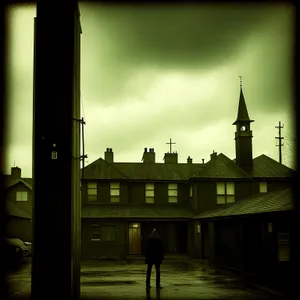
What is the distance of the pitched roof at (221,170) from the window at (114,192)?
251 inches

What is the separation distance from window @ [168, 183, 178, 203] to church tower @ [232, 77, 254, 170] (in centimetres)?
571

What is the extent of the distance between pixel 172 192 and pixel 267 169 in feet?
27.2

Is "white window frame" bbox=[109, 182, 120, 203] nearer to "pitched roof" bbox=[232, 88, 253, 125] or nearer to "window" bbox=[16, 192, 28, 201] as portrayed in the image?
"pitched roof" bbox=[232, 88, 253, 125]

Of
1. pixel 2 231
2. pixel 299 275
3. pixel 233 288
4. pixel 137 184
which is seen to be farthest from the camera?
pixel 137 184

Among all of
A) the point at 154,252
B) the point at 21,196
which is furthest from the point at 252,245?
the point at 21,196

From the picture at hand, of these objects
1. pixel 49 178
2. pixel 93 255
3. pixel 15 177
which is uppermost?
pixel 15 177

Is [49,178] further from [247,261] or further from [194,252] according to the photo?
[194,252]

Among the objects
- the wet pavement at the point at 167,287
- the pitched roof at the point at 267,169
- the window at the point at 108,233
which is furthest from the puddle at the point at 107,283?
the pitched roof at the point at 267,169

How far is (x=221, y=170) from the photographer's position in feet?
132

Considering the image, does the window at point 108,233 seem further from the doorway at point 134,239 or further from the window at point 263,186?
the window at point 263,186

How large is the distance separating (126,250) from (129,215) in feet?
8.76

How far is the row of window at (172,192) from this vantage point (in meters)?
39.9

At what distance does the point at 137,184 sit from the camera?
42281 mm

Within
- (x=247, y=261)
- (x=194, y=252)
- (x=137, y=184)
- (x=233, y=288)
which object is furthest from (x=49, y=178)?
(x=137, y=184)
